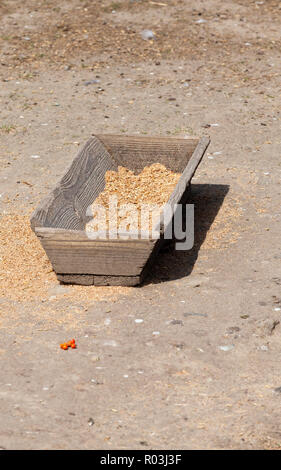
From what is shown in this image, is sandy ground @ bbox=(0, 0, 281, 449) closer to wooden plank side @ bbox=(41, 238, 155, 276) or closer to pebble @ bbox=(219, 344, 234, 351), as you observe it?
pebble @ bbox=(219, 344, 234, 351)

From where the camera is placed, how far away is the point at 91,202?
6859 millimetres

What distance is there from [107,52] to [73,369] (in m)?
6.98

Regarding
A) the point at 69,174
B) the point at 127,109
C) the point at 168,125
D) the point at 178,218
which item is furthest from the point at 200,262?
the point at 127,109

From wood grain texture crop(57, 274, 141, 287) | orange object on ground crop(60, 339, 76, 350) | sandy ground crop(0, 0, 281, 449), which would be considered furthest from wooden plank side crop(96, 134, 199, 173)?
orange object on ground crop(60, 339, 76, 350)

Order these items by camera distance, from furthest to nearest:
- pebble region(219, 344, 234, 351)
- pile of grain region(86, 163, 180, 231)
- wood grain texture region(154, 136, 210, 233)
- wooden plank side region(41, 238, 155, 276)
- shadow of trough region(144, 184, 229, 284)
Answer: pile of grain region(86, 163, 180, 231) → shadow of trough region(144, 184, 229, 284) → wood grain texture region(154, 136, 210, 233) → wooden plank side region(41, 238, 155, 276) → pebble region(219, 344, 234, 351)

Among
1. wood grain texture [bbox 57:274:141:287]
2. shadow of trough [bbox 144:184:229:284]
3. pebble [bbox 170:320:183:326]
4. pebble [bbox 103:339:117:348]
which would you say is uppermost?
pebble [bbox 103:339:117:348]

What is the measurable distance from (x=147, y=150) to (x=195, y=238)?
1232 mm

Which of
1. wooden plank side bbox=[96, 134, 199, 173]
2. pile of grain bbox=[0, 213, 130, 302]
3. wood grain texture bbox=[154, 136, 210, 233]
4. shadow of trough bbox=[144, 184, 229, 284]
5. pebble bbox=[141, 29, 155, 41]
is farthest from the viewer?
pebble bbox=[141, 29, 155, 41]

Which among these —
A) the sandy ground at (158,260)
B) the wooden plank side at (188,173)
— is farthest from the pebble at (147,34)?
the wooden plank side at (188,173)

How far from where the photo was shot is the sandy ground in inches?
177

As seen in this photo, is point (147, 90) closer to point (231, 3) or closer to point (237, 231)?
point (231, 3)

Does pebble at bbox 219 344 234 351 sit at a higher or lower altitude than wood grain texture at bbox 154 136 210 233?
lower

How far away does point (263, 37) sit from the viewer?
11.2 m
